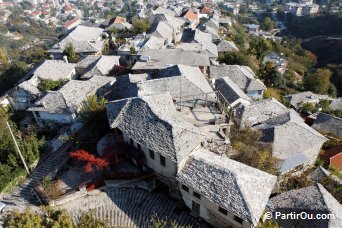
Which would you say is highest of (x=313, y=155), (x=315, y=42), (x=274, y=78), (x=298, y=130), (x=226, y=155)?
(x=226, y=155)

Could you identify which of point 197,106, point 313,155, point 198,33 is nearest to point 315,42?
point 198,33

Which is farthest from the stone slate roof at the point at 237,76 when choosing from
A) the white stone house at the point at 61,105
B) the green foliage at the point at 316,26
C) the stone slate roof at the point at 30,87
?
the green foliage at the point at 316,26

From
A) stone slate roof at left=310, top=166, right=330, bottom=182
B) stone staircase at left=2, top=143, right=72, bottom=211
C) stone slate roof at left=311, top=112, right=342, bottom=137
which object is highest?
stone staircase at left=2, top=143, right=72, bottom=211

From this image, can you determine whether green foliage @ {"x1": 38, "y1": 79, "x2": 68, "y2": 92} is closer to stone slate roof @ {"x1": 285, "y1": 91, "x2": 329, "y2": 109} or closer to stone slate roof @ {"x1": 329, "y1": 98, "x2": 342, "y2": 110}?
stone slate roof @ {"x1": 285, "y1": 91, "x2": 329, "y2": 109}

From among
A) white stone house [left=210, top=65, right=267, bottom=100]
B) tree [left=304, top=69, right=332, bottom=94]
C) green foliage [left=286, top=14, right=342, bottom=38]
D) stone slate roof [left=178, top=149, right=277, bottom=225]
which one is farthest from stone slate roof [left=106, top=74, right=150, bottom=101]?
green foliage [left=286, top=14, right=342, bottom=38]

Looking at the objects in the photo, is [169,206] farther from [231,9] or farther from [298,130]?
[231,9]

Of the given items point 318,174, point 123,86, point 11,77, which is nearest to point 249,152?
point 318,174

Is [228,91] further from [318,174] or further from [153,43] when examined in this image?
[153,43]
